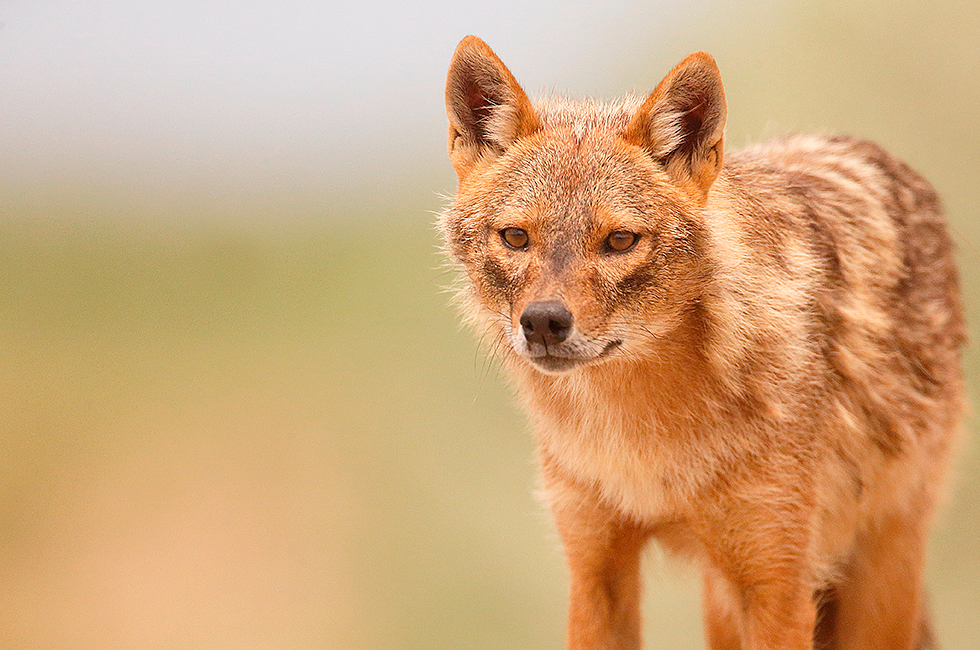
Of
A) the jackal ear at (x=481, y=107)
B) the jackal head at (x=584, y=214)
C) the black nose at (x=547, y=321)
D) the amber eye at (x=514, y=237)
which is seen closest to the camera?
the black nose at (x=547, y=321)

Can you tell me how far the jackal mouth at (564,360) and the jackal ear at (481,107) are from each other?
78 cm

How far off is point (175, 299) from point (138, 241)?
18.8 inches

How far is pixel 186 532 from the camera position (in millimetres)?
5953

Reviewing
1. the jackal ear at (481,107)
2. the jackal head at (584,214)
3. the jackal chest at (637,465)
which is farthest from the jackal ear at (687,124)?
the jackal chest at (637,465)

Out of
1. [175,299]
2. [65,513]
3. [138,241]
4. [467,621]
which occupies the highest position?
[138,241]

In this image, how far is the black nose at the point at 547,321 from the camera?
8.91 ft

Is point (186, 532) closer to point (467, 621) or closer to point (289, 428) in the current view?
point (289, 428)

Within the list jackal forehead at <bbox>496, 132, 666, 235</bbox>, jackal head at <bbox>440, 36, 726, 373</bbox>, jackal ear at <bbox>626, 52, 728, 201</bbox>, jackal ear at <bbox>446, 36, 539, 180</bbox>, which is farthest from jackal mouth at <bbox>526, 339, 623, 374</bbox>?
jackal ear at <bbox>446, 36, 539, 180</bbox>

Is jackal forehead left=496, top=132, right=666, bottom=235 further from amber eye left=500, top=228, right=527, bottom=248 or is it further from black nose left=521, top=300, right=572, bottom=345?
black nose left=521, top=300, right=572, bottom=345

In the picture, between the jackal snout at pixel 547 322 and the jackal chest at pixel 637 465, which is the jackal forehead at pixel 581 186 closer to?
the jackal snout at pixel 547 322

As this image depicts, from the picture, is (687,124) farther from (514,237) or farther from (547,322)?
(547,322)

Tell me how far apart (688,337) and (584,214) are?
0.57 meters

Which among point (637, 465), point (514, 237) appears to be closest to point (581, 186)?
point (514, 237)

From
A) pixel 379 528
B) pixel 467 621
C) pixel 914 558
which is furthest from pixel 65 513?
pixel 914 558
